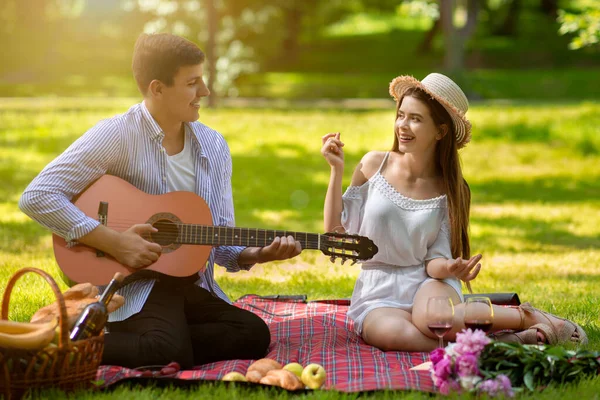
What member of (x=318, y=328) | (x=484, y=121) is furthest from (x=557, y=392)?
(x=484, y=121)

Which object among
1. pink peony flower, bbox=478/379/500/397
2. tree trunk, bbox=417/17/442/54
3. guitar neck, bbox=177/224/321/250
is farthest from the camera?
tree trunk, bbox=417/17/442/54

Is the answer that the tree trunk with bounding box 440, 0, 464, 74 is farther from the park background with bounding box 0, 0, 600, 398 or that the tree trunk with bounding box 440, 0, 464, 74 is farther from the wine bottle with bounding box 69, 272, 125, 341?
the wine bottle with bounding box 69, 272, 125, 341

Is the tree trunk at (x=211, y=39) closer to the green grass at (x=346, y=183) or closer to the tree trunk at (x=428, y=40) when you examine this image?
the green grass at (x=346, y=183)

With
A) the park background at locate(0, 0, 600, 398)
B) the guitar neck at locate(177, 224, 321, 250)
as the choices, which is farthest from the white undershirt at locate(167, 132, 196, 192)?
the park background at locate(0, 0, 600, 398)

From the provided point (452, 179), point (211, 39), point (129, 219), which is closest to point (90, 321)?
point (129, 219)

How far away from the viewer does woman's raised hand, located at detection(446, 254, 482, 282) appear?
4745mm

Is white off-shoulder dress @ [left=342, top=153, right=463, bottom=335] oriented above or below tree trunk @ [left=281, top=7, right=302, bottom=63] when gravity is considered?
below

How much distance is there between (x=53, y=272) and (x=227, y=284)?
55.5 inches

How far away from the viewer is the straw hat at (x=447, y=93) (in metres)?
5.01

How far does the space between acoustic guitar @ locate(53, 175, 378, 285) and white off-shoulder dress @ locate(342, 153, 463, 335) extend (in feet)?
1.38

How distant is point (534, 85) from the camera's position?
1031 inches

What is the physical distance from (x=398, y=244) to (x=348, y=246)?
1.26 feet

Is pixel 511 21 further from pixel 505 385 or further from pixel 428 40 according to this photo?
pixel 505 385

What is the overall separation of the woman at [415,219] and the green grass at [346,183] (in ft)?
2.84
